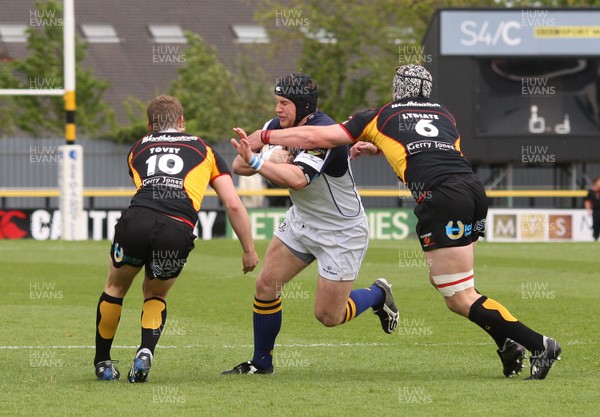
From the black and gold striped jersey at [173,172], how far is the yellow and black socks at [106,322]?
0.67 m

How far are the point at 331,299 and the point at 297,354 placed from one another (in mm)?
924

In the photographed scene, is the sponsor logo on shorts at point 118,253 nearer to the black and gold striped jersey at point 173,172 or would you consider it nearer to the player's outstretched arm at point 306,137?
the black and gold striped jersey at point 173,172

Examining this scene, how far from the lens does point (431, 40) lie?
26906mm

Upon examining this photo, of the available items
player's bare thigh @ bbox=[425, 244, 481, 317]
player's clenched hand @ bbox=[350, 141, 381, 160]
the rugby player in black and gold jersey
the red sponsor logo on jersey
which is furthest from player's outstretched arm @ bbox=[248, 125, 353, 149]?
the red sponsor logo on jersey

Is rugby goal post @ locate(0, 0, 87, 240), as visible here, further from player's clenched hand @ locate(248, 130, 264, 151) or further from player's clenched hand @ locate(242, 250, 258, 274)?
player's clenched hand @ locate(242, 250, 258, 274)

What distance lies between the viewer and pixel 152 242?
24.9 ft

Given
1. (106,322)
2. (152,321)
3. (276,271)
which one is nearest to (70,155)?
(276,271)

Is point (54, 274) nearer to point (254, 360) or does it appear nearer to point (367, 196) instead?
point (254, 360)

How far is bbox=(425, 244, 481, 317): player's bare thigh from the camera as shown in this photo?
7.66 meters

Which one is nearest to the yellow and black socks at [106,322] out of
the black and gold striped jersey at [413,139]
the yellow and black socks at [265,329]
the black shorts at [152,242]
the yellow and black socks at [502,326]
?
the black shorts at [152,242]

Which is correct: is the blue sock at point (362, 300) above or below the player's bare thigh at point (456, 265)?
below

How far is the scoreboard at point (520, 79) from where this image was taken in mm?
26188

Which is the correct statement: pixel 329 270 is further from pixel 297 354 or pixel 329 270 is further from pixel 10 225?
pixel 10 225

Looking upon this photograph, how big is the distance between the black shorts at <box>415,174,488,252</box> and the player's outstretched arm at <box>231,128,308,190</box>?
0.79m
